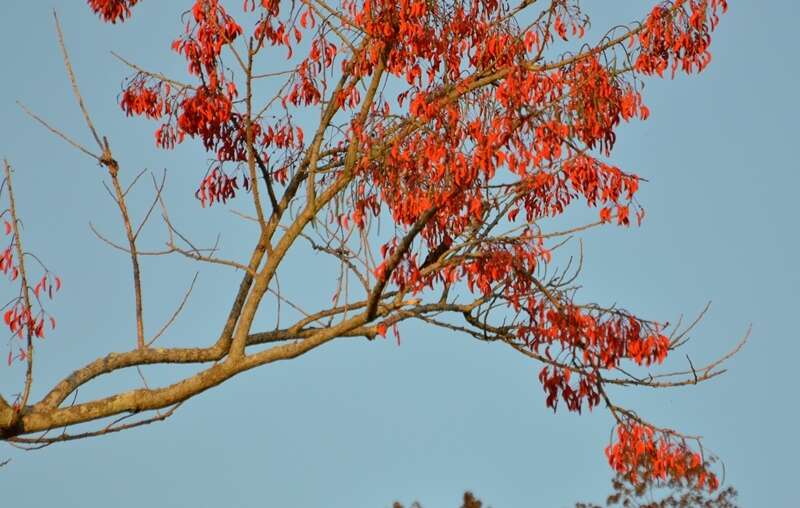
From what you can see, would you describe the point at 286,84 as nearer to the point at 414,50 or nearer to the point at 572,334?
the point at 414,50

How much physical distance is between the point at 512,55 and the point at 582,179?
1.54 meters

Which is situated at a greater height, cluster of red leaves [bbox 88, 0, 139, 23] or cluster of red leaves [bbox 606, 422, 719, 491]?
cluster of red leaves [bbox 88, 0, 139, 23]

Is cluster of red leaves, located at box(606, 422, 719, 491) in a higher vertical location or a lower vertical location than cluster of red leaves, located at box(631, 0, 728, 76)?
lower

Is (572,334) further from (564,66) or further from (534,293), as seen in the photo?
(564,66)

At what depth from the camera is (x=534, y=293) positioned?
8609 mm

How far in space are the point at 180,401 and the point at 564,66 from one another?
158 inches

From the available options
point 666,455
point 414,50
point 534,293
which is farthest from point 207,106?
point 666,455

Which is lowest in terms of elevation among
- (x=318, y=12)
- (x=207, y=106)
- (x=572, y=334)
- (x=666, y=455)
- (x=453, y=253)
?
(x=666, y=455)

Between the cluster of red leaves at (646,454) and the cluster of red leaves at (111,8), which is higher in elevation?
the cluster of red leaves at (111,8)

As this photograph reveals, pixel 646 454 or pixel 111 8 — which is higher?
pixel 111 8

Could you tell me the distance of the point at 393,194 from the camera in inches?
333

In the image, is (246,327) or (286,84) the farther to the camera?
(286,84)

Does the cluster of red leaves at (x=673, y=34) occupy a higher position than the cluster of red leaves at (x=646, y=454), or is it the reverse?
the cluster of red leaves at (x=673, y=34)

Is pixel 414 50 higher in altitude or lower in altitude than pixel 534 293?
higher
